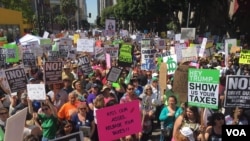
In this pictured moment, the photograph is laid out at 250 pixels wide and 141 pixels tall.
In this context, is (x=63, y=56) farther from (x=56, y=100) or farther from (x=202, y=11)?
(x=202, y=11)

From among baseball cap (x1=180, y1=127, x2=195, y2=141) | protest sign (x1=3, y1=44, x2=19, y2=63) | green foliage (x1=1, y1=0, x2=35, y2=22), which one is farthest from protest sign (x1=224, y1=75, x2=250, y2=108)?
green foliage (x1=1, y1=0, x2=35, y2=22)

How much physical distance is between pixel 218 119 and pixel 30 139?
8.92ft

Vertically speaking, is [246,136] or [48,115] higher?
[246,136]

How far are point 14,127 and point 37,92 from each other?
12.1 ft

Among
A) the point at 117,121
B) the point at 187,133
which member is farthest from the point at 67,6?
the point at 187,133

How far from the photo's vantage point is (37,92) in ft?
25.8

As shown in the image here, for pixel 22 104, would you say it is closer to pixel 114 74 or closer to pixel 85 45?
pixel 114 74

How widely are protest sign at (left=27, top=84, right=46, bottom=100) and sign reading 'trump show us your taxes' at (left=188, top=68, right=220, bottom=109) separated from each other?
2.67 meters

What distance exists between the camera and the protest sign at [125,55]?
1249 centimetres

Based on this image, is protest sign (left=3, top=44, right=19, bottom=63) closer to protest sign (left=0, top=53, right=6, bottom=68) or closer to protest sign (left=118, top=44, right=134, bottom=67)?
protest sign (left=0, top=53, right=6, bottom=68)

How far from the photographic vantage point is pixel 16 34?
129 ft

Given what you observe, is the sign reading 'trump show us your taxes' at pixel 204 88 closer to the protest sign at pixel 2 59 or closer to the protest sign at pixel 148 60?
the protest sign at pixel 148 60

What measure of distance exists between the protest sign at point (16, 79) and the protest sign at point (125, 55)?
13.1 ft

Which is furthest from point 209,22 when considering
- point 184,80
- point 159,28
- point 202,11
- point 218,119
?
point 218,119
